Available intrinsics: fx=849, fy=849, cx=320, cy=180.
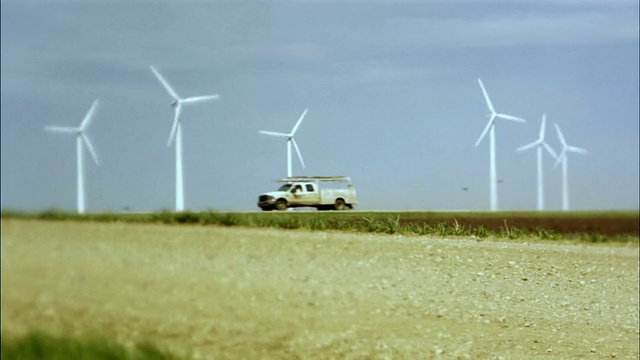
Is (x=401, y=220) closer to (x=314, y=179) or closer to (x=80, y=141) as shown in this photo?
(x=314, y=179)

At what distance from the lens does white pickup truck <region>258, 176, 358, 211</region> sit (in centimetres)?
493

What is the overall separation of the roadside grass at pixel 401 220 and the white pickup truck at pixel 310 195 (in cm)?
10

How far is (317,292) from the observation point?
5.43 metres

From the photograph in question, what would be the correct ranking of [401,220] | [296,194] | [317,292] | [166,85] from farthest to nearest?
[401,220] < [317,292] < [296,194] < [166,85]

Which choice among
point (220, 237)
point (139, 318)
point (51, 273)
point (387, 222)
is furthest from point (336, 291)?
point (51, 273)

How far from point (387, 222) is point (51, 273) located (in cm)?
→ 278

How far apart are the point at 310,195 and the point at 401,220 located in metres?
1.11

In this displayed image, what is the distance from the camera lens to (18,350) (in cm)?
330

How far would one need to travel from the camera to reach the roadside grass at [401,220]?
4.25 m

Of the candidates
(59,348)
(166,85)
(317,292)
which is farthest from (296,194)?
(59,348)

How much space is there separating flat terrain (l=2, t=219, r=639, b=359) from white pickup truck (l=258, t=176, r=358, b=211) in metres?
0.23

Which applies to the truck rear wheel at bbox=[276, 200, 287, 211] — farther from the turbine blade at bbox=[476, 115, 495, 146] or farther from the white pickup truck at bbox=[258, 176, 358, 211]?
the turbine blade at bbox=[476, 115, 495, 146]

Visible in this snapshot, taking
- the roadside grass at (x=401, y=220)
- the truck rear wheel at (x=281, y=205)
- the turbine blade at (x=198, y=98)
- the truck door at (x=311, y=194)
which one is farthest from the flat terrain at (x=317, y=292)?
the turbine blade at (x=198, y=98)

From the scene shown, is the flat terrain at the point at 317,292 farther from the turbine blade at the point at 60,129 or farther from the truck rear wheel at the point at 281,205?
the turbine blade at the point at 60,129
